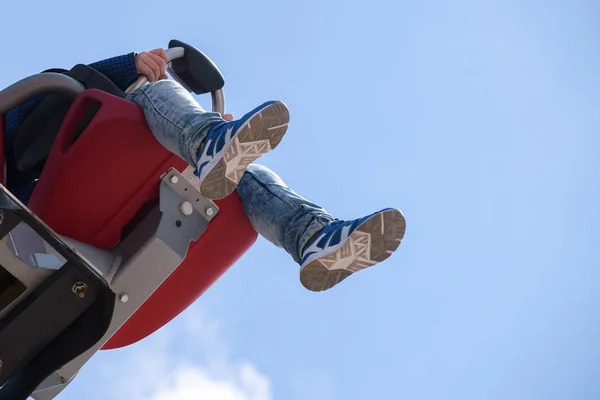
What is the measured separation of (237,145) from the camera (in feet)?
6.36

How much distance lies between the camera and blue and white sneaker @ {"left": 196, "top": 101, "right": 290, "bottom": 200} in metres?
1.93

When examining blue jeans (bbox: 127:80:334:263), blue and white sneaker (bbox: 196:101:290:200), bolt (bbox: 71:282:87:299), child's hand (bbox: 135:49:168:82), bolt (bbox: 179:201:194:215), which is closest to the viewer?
bolt (bbox: 71:282:87:299)

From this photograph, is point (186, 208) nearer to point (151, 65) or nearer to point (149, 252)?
point (149, 252)

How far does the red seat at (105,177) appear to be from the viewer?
218 centimetres

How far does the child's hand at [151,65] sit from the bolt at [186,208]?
16.3 inches

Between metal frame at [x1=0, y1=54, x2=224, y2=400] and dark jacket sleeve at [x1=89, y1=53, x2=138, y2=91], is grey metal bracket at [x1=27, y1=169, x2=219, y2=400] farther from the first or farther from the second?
dark jacket sleeve at [x1=89, y1=53, x2=138, y2=91]

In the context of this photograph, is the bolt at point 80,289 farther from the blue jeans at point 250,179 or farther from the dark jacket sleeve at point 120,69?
the dark jacket sleeve at point 120,69

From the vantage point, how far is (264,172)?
7.86 ft

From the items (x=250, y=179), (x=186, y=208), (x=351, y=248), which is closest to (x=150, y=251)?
(x=186, y=208)

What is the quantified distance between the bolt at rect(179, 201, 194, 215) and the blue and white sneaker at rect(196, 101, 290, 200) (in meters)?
0.25

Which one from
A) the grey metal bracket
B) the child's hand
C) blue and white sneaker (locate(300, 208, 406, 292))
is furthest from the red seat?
blue and white sneaker (locate(300, 208, 406, 292))

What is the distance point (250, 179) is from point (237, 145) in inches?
16.8

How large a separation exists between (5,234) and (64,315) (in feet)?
0.70

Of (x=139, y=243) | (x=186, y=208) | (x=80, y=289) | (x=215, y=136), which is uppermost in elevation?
(x=215, y=136)
